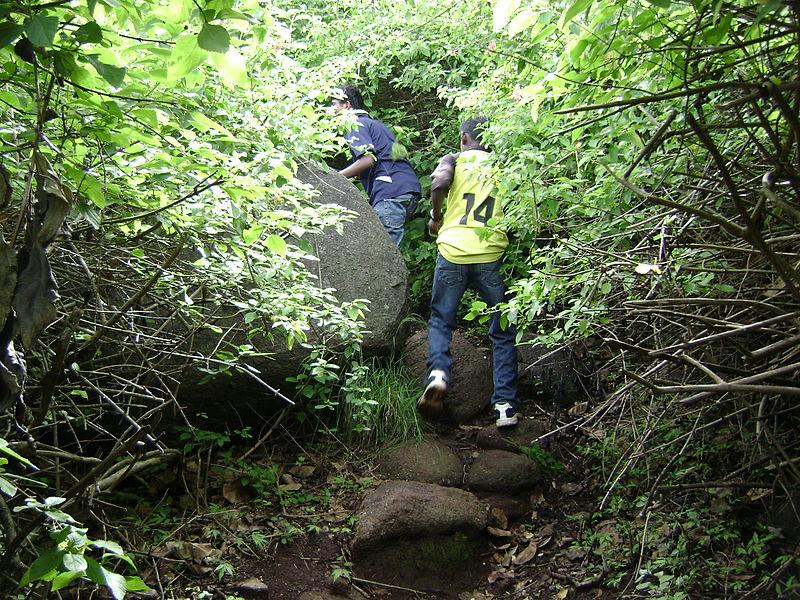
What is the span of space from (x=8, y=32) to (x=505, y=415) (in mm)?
4542

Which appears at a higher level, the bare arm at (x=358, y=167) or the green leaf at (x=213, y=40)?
the green leaf at (x=213, y=40)

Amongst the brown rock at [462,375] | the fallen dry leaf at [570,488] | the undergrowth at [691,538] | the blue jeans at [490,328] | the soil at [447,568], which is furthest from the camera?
the brown rock at [462,375]

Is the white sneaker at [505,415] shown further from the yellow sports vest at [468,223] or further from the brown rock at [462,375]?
the yellow sports vest at [468,223]

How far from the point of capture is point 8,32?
156 centimetres

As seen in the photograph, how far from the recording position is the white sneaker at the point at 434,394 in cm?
549

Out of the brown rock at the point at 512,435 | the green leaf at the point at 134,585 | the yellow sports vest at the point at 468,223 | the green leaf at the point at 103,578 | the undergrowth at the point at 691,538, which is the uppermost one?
the yellow sports vest at the point at 468,223

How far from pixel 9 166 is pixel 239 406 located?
10.3 ft

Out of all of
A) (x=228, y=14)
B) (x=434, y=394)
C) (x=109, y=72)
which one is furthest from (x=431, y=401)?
(x=228, y=14)

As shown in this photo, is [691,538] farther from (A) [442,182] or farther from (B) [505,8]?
(A) [442,182]

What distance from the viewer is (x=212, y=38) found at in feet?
4.94

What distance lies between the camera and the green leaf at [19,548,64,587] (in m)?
1.58

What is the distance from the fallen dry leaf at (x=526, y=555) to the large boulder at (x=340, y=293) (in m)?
1.82

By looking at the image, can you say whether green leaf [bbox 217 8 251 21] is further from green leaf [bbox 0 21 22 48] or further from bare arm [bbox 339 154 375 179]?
bare arm [bbox 339 154 375 179]

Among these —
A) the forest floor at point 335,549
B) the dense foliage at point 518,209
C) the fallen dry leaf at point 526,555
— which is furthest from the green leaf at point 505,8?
the fallen dry leaf at point 526,555
